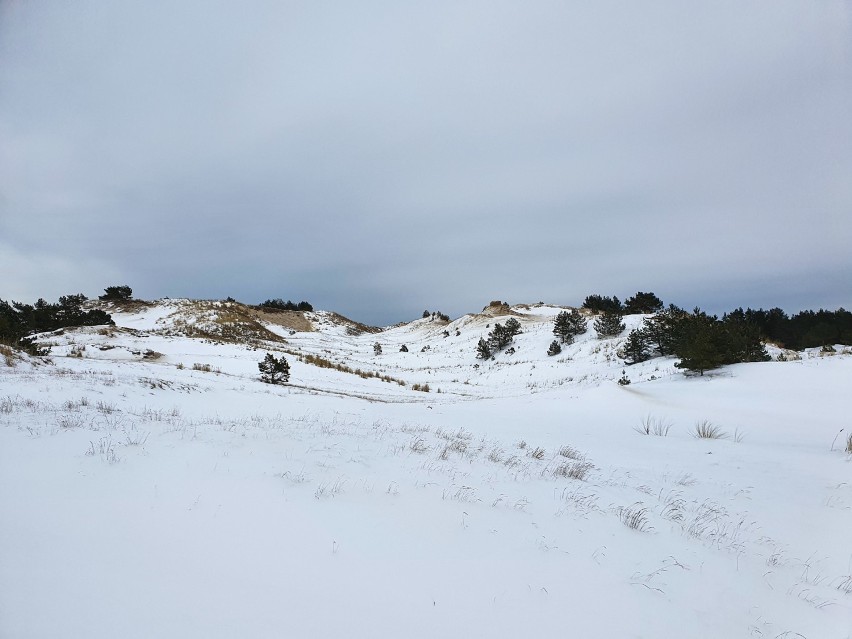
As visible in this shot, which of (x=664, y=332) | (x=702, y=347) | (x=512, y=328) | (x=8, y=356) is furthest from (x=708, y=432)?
(x=512, y=328)

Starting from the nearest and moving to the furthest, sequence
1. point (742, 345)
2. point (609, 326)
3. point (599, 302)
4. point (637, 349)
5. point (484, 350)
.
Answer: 1. point (742, 345)
2. point (637, 349)
3. point (609, 326)
4. point (484, 350)
5. point (599, 302)

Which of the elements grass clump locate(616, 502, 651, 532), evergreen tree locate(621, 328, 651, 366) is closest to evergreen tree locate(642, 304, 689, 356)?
evergreen tree locate(621, 328, 651, 366)

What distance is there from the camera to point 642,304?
33906mm

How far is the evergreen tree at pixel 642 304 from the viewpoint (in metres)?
33.2

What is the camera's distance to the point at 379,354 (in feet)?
130

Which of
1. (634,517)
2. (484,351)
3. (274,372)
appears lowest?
(634,517)

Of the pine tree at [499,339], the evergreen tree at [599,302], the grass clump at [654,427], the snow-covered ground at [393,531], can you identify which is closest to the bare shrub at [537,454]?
the snow-covered ground at [393,531]

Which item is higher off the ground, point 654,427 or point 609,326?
point 609,326

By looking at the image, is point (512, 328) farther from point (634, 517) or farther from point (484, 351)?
point (634, 517)

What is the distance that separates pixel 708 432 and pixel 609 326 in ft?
62.3

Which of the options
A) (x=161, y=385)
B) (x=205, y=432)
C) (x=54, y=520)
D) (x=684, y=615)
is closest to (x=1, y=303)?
(x=161, y=385)

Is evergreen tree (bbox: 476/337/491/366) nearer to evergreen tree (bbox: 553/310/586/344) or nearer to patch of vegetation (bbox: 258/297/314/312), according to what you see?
evergreen tree (bbox: 553/310/586/344)

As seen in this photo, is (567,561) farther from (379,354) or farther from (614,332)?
(379,354)

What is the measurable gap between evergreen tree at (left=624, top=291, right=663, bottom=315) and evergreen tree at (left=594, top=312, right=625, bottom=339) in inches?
336
